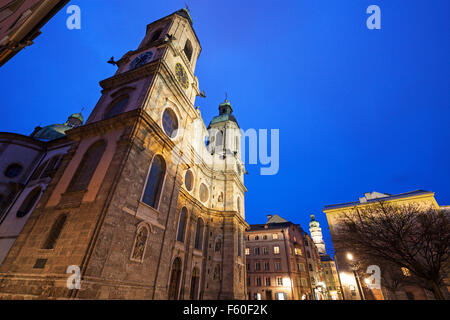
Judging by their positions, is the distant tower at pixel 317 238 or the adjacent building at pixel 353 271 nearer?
the adjacent building at pixel 353 271

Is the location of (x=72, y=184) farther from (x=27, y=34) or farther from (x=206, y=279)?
(x=206, y=279)

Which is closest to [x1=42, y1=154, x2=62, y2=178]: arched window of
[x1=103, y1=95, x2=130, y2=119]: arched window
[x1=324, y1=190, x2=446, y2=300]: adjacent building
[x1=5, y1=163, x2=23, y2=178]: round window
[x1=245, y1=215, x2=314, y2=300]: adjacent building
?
[x1=5, y1=163, x2=23, y2=178]: round window

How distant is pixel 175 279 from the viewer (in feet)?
65.7

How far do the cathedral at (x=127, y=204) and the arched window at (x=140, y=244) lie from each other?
2.4 inches

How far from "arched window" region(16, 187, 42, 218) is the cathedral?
96 mm

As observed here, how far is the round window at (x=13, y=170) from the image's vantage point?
21.9 meters

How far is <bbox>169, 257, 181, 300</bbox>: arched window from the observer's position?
19208 mm

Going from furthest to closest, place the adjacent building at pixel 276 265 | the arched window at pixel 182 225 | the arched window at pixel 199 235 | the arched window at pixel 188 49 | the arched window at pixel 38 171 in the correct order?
the adjacent building at pixel 276 265 < the arched window at pixel 188 49 < the arched window at pixel 199 235 < the arched window at pixel 182 225 < the arched window at pixel 38 171

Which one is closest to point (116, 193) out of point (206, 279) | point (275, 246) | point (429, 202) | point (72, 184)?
point (72, 184)

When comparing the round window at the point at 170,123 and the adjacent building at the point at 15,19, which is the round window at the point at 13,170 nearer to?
the adjacent building at the point at 15,19

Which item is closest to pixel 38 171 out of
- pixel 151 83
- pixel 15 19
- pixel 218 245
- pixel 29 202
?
pixel 29 202

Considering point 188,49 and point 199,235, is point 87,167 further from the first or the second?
point 188,49

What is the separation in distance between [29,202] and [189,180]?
49.6ft

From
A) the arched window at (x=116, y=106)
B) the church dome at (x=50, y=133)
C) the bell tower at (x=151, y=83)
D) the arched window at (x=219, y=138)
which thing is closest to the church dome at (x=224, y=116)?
the arched window at (x=219, y=138)
